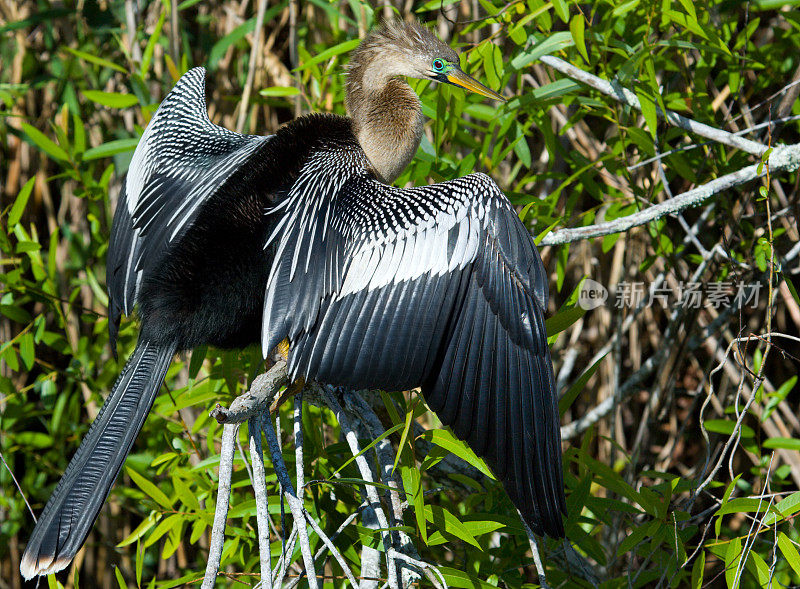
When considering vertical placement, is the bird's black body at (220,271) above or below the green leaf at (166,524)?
above

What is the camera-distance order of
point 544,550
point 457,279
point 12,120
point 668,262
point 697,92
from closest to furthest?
1. point 457,279
2. point 544,550
3. point 697,92
4. point 668,262
5. point 12,120

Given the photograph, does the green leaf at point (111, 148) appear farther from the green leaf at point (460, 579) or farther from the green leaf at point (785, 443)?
the green leaf at point (785, 443)

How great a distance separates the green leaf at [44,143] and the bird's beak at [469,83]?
44.1 inches

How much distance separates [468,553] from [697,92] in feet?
4.34

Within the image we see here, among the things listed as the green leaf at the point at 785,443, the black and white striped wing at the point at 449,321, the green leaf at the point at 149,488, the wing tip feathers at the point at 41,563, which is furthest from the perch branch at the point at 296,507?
the green leaf at the point at 785,443

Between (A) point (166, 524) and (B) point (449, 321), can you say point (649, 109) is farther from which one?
(A) point (166, 524)

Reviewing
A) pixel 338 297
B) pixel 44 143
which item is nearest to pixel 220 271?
pixel 338 297

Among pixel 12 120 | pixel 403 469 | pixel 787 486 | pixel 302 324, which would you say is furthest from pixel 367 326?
pixel 12 120

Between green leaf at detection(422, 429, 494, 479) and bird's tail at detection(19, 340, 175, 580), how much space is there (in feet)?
1.78

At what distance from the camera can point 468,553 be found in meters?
1.65

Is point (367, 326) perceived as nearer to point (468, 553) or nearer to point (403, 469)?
point (403, 469)

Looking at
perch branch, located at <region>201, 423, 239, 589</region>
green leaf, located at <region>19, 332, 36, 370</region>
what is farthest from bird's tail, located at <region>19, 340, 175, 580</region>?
green leaf, located at <region>19, 332, 36, 370</region>

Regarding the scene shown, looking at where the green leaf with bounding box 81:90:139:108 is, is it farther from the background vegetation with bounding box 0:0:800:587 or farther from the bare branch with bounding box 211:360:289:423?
the bare branch with bounding box 211:360:289:423

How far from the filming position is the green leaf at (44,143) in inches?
88.2
